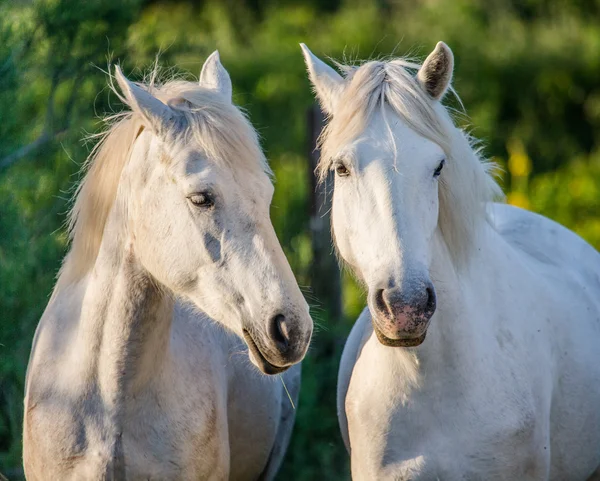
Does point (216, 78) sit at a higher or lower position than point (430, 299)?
higher

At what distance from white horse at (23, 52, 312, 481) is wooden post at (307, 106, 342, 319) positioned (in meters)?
2.91

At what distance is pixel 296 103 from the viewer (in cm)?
1104

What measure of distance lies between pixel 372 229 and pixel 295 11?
12.2 metres

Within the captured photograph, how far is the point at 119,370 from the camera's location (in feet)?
10.6

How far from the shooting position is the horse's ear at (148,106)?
10.1 ft

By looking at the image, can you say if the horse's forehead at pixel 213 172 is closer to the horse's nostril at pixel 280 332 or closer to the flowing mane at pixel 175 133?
the flowing mane at pixel 175 133

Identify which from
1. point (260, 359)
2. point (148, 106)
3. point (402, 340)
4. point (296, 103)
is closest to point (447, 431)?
point (402, 340)

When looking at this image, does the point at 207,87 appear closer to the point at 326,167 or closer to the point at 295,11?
the point at 326,167

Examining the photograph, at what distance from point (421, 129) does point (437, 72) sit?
24 centimetres

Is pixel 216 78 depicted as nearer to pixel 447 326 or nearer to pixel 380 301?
pixel 380 301

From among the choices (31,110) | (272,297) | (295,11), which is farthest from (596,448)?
(295,11)

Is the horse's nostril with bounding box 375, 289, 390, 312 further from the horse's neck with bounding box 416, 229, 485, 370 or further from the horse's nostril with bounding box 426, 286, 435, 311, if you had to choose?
the horse's neck with bounding box 416, 229, 485, 370

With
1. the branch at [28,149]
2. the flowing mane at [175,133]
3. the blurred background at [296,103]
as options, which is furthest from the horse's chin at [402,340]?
the branch at [28,149]

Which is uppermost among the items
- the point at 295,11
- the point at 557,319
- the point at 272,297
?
the point at 272,297
